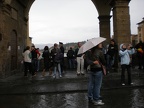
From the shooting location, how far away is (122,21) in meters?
14.1

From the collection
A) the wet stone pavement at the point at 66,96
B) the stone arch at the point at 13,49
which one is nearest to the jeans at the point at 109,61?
the wet stone pavement at the point at 66,96

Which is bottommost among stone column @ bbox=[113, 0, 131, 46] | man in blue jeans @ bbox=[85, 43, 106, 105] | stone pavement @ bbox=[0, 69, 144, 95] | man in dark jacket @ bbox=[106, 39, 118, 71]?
stone pavement @ bbox=[0, 69, 144, 95]

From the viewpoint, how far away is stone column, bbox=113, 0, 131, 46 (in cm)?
1407

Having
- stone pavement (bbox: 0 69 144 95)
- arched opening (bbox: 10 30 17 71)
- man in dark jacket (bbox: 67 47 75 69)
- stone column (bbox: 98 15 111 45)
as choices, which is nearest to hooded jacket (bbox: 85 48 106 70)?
stone pavement (bbox: 0 69 144 95)

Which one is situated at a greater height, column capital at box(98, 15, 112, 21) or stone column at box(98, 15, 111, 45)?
column capital at box(98, 15, 112, 21)

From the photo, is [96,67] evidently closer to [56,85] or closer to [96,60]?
[96,60]

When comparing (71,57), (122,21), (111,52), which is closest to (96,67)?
(111,52)

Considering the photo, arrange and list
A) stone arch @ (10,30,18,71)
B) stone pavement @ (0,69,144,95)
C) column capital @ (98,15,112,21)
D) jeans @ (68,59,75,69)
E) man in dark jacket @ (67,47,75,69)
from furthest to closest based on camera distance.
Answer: column capital @ (98,15,112,21), jeans @ (68,59,75,69), man in dark jacket @ (67,47,75,69), stone arch @ (10,30,18,71), stone pavement @ (0,69,144,95)

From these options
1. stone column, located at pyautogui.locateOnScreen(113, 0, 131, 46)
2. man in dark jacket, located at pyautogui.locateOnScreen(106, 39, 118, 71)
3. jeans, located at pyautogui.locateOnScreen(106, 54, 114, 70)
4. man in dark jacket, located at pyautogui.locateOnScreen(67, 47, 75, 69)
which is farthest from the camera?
man in dark jacket, located at pyautogui.locateOnScreen(67, 47, 75, 69)

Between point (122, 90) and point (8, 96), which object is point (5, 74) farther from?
point (122, 90)

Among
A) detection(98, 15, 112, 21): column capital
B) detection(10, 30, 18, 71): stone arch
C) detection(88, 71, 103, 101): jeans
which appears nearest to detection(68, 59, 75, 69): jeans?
detection(10, 30, 18, 71): stone arch

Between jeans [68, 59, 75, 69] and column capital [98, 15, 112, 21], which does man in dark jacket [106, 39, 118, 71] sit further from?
column capital [98, 15, 112, 21]

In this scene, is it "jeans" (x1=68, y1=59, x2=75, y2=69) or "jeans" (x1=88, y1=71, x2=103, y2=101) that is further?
"jeans" (x1=68, y1=59, x2=75, y2=69)

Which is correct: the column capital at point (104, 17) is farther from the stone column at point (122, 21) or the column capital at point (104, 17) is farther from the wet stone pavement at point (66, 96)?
the wet stone pavement at point (66, 96)
